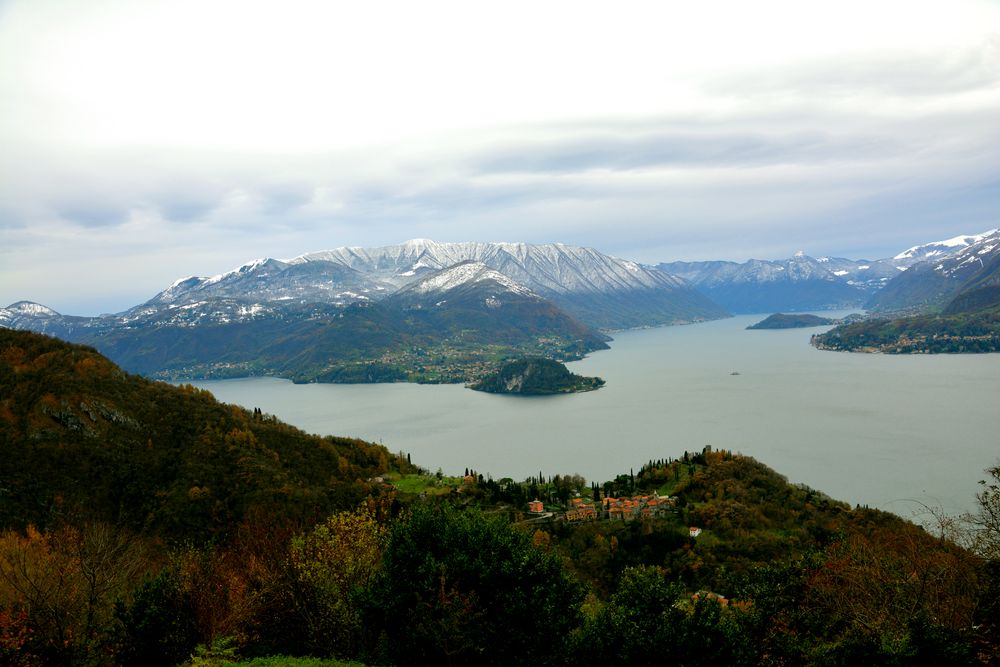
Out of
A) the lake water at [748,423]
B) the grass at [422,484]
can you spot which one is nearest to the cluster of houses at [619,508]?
the grass at [422,484]

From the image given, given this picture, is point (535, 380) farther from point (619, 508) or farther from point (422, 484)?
point (619, 508)

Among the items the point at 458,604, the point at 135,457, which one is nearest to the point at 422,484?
the point at 135,457

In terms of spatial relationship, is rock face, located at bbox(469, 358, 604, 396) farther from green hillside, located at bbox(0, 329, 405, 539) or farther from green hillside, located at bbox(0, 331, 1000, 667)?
green hillside, located at bbox(0, 331, 1000, 667)

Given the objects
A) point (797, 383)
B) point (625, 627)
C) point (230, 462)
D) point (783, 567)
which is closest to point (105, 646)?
point (625, 627)

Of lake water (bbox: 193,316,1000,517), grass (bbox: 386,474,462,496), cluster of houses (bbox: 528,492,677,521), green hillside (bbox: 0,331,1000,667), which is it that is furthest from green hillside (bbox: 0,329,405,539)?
lake water (bbox: 193,316,1000,517)

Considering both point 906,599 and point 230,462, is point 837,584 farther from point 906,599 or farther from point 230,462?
point 230,462

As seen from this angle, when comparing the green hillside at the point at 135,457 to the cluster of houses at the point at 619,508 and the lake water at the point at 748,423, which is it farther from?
the lake water at the point at 748,423
